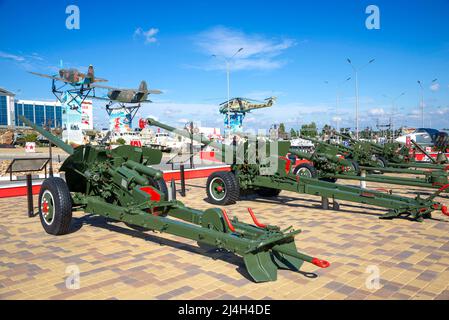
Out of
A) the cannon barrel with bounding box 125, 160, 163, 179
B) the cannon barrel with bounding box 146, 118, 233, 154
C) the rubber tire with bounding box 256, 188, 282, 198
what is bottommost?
the rubber tire with bounding box 256, 188, 282, 198

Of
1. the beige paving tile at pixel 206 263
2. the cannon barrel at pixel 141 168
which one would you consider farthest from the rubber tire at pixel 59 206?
the cannon barrel at pixel 141 168

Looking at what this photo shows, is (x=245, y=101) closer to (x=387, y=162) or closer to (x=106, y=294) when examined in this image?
(x=387, y=162)

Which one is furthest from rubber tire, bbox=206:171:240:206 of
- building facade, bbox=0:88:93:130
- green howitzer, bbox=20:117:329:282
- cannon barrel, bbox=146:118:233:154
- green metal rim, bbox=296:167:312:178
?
building facade, bbox=0:88:93:130

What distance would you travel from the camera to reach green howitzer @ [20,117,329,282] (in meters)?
3.91

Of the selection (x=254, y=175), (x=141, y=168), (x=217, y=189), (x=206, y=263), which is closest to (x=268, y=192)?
(x=254, y=175)

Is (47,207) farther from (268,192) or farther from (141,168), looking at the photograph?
(268,192)

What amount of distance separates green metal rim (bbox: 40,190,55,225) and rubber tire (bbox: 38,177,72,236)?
0.08 metres

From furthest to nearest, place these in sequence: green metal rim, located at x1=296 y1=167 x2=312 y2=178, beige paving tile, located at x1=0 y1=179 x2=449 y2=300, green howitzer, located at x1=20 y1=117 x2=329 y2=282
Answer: green metal rim, located at x1=296 y1=167 x2=312 y2=178 < green howitzer, located at x1=20 y1=117 x2=329 y2=282 < beige paving tile, located at x1=0 y1=179 x2=449 y2=300

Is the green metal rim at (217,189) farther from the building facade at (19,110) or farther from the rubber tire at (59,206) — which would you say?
the building facade at (19,110)

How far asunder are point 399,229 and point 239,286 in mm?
3613

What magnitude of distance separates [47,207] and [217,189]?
378cm

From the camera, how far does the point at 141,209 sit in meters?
5.18

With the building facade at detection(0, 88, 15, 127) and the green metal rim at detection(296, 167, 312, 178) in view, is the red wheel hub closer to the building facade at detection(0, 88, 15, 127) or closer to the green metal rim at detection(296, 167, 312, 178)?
the green metal rim at detection(296, 167, 312, 178)
